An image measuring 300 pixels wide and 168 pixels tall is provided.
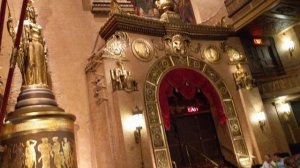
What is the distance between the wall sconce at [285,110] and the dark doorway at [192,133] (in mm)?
4162

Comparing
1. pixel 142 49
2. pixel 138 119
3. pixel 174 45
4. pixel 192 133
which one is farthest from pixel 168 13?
pixel 138 119

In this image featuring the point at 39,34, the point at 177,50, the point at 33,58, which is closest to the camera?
the point at 33,58

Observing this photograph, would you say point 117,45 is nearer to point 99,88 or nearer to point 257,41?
point 99,88

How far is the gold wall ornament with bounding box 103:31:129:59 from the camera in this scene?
884 centimetres

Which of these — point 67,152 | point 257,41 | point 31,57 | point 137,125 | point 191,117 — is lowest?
point 67,152

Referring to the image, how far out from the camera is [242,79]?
36.7 feet

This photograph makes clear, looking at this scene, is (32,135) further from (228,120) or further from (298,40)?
(298,40)

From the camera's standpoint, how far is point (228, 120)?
33.9ft

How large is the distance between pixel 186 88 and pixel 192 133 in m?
1.64

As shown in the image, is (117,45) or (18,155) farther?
(117,45)

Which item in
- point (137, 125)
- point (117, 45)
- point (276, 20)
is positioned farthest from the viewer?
point (276, 20)

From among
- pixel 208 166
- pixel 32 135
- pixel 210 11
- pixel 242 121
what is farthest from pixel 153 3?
pixel 32 135

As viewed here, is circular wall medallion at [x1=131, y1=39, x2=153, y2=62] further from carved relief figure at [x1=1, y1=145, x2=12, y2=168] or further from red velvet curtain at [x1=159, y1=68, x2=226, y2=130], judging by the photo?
carved relief figure at [x1=1, y1=145, x2=12, y2=168]

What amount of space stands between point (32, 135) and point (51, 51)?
480 cm
